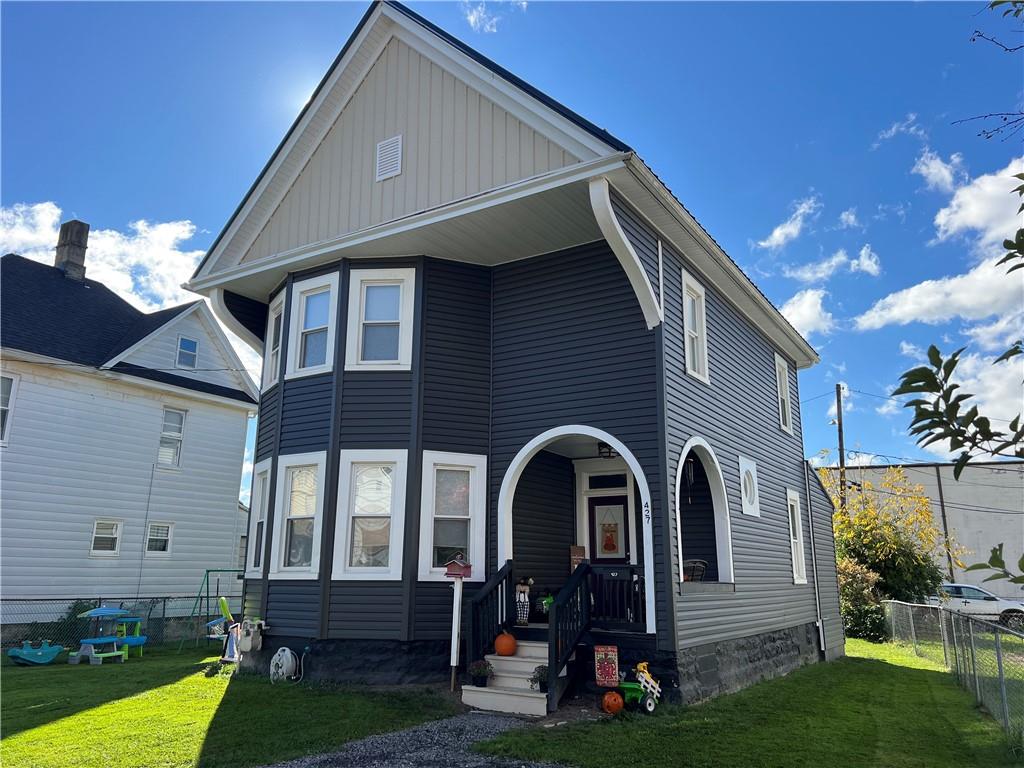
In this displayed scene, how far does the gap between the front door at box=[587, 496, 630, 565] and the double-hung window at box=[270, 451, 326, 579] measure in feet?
15.3

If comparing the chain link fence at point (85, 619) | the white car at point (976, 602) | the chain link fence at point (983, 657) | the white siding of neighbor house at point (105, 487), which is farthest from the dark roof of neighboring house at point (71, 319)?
the white car at point (976, 602)

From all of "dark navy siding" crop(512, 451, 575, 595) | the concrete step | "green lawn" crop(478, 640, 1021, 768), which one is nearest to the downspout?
"green lawn" crop(478, 640, 1021, 768)

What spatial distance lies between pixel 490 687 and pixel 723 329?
7.43 metres

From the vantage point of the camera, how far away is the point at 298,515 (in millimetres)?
10672

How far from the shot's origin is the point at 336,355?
10781 mm

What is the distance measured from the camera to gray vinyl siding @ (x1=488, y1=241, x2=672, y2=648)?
31.6 feet

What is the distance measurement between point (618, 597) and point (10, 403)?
1406 centimetres

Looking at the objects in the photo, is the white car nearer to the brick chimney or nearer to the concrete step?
the concrete step

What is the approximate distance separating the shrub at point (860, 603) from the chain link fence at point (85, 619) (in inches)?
720

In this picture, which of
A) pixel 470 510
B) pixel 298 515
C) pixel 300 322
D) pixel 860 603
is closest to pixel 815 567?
pixel 860 603

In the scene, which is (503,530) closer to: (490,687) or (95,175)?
(490,687)

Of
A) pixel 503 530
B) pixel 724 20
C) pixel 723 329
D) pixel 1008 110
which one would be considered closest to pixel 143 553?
pixel 503 530

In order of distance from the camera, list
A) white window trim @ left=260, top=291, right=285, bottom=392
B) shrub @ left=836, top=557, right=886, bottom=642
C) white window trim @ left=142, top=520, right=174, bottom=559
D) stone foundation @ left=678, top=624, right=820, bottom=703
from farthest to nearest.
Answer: shrub @ left=836, top=557, right=886, bottom=642, white window trim @ left=142, top=520, right=174, bottom=559, white window trim @ left=260, top=291, right=285, bottom=392, stone foundation @ left=678, top=624, right=820, bottom=703

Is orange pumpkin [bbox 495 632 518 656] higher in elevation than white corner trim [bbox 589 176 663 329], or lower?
lower
